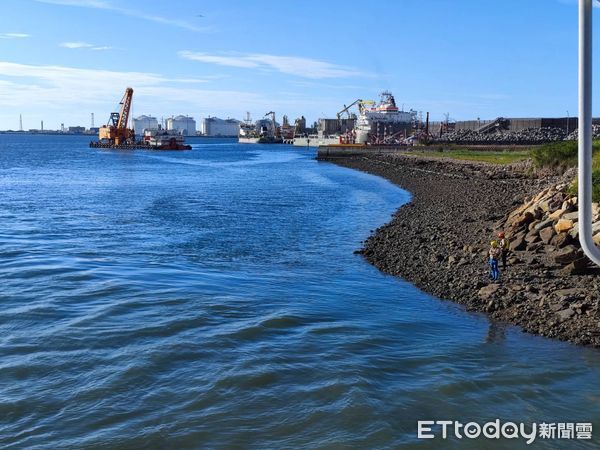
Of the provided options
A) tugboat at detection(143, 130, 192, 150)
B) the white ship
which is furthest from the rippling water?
tugboat at detection(143, 130, 192, 150)

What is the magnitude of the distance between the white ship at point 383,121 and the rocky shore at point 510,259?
3572 inches

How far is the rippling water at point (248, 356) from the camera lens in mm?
9109

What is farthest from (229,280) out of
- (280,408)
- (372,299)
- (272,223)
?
(272,223)

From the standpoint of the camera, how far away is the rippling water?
9.11m

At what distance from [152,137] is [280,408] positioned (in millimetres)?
135777

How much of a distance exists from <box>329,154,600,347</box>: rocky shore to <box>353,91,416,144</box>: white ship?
298 feet

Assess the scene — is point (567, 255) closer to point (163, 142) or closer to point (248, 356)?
point (248, 356)

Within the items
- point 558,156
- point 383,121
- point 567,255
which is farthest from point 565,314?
point 383,121

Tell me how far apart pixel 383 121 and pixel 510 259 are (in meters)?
114

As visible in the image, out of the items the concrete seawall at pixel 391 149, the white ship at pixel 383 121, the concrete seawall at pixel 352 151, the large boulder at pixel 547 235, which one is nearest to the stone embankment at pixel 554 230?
the large boulder at pixel 547 235

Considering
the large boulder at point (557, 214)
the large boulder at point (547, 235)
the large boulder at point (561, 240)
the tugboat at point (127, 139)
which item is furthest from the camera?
the tugboat at point (127, 139)

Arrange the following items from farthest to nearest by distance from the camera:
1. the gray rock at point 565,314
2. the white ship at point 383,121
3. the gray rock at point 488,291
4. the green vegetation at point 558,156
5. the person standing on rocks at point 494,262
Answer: the white ship at point 383,121, the green vegetation at point 558,156, the person standing on rocks at point 494,262, the gray rock at point 488,291, the gray rock at point 565,314

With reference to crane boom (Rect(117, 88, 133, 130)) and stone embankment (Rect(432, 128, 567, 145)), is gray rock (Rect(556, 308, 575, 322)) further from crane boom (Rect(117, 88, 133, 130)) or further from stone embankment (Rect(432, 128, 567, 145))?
crane boom (Rect(117, 88, 133, 130))

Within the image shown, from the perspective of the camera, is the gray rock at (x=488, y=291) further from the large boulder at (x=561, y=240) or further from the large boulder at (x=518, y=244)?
the large boulder at (x=518, y=244)
